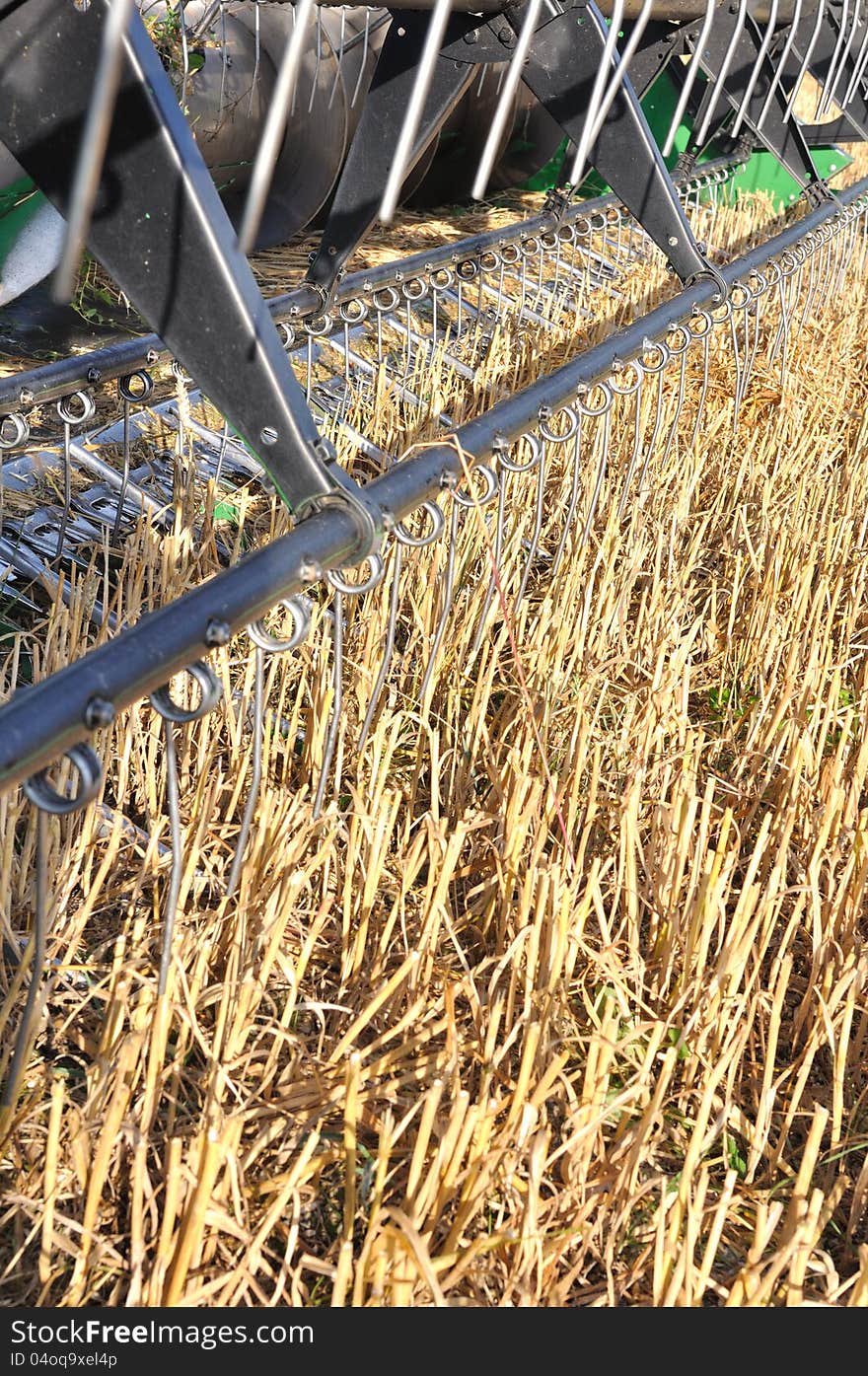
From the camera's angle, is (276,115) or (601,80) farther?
(601,80)

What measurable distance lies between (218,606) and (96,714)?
9.5 inches

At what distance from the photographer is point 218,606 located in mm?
1253

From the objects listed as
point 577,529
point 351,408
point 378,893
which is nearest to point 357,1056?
point 378,893

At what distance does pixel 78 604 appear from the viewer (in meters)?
1.80

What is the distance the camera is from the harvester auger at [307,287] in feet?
4.47

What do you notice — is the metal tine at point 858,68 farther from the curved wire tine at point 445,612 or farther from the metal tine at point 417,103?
the metal tine at point 417,103

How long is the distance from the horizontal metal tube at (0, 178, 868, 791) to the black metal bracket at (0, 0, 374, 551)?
0.37 ft

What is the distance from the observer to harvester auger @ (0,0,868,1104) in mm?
1363

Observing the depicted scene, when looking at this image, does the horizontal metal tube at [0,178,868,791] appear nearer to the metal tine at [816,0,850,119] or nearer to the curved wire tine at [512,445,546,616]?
the curved wire tine at [512,445,546,616]

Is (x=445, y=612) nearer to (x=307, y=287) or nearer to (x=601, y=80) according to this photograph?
(x=601, y=80)

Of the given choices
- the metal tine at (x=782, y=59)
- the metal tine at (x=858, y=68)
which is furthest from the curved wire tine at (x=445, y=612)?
the metal tine at (x=858, y=68)

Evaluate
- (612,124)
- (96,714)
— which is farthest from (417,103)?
(612,124)

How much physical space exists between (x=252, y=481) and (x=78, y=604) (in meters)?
1.10

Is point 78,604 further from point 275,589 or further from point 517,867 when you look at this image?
point 517,867
